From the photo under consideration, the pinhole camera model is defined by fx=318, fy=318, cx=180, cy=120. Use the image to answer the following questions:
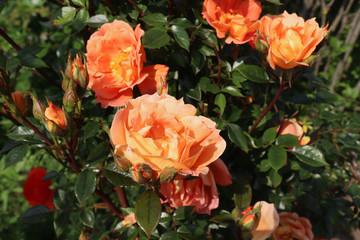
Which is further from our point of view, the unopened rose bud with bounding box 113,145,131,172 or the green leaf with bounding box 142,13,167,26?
the green leaf with bounding box 142,13,167,26

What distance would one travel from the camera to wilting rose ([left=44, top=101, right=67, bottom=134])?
0.63m

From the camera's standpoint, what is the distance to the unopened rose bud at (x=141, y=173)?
0.51 metres

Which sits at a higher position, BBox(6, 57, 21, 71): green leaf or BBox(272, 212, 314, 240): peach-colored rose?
BBox(6, 57, 21, 71): green leaf

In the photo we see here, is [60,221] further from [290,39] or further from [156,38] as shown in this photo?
[290,39]

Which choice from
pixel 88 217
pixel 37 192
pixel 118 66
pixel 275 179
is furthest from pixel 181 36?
pixel 37 192

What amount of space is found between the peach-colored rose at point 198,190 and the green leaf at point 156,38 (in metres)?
0.31

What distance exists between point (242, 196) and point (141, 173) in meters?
0.43

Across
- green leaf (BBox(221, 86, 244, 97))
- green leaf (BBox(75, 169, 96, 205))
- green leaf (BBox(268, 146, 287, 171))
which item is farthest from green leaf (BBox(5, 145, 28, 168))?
green leaf (BBox(268, 146, 287, 171))

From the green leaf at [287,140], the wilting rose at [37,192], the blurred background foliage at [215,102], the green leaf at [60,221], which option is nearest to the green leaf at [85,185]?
the blurred background foliage at [215,102]

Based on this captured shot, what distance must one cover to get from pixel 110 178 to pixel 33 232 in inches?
51.4

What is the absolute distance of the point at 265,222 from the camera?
29.0 inches

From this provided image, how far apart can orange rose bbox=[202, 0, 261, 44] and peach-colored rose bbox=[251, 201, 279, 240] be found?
15.6 inches

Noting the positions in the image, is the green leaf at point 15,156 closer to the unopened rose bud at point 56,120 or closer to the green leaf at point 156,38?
the unopened rose bud at point 56,120

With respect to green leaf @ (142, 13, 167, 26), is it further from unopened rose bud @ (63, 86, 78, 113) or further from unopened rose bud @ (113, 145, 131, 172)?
unopened rose bud @ (113, 145, 131, 172)
